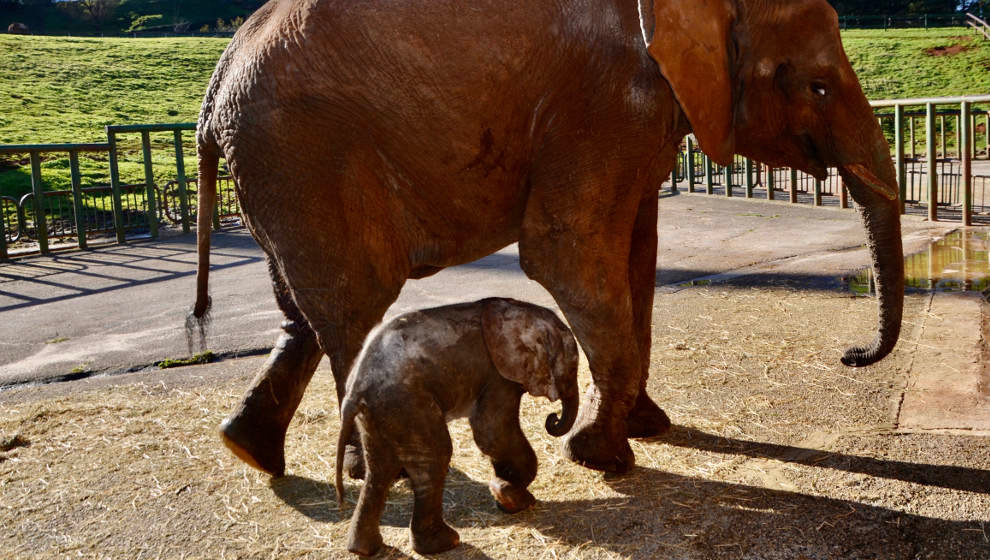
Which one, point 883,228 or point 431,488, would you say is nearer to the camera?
point 431,488

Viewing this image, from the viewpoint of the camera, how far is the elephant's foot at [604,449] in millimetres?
3900

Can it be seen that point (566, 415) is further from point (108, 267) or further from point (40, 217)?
point (40, 217)

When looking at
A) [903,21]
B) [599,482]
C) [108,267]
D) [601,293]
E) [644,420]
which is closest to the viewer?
[601,293]

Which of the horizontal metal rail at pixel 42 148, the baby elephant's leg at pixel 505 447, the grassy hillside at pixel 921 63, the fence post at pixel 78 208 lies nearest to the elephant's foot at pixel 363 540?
the baby elephant's leg at pixel 505 447

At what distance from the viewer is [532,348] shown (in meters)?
3.17

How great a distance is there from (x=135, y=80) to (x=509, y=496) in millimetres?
47580

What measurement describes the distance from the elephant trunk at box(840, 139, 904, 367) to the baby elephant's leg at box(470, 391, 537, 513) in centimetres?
178

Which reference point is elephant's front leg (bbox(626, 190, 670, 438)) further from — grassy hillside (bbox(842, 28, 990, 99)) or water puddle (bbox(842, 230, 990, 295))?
grassy hillside (bbox(842, 28, 990, 99))

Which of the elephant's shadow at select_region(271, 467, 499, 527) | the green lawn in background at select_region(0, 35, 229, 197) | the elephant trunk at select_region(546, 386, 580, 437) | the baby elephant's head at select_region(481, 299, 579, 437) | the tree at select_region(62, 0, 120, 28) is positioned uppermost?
the tree at select_region(62, 0, 120, 28)

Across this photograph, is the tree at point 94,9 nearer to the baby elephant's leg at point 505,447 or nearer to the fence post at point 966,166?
the fence post at point 966,166

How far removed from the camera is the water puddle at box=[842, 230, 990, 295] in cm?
770

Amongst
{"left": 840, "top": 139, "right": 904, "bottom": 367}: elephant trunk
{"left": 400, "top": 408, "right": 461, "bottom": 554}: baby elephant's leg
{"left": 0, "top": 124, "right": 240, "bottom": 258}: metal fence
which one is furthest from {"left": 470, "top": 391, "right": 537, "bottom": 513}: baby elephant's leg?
{"left": 0, "top": 124, "right": 240, "bottom": 258}: metal fence

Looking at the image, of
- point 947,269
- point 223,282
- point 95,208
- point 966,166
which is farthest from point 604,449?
point 95,208

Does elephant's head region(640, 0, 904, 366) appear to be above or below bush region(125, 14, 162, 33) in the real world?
below
